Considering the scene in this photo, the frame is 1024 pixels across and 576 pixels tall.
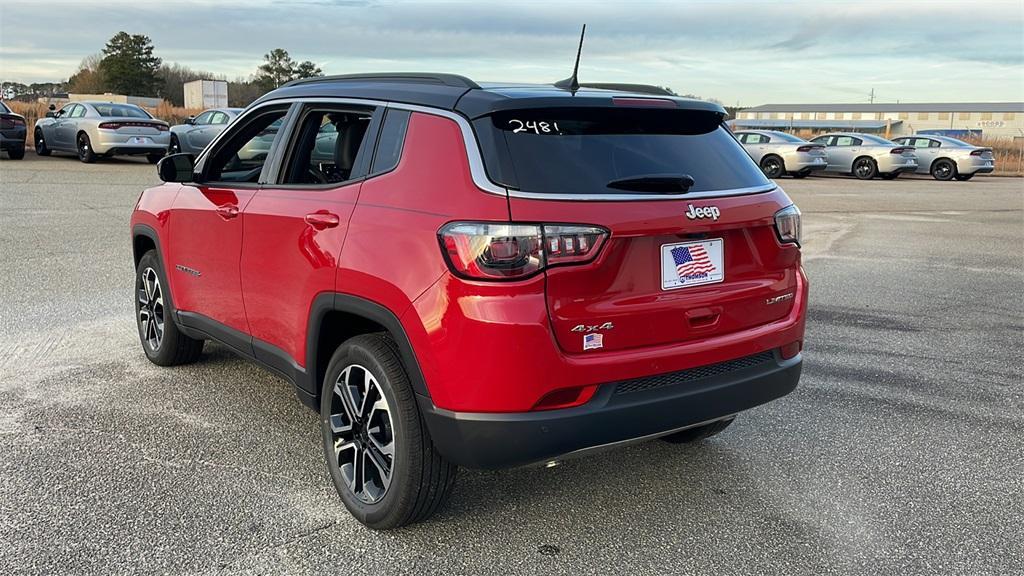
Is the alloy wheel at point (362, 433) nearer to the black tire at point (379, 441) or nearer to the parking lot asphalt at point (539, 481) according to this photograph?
the black tire at point (379, 441)

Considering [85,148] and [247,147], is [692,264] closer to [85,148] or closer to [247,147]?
[247,147]

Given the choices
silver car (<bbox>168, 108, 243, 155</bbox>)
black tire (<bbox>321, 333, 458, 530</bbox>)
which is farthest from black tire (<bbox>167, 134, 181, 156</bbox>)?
black tire (<bbox>321, 333, 458, 530</bbox>)

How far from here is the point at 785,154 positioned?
26672mm

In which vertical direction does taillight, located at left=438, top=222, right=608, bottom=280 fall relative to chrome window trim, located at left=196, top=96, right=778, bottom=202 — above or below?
below

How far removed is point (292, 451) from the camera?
13.4 ft

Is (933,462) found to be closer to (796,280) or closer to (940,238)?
(796,280)

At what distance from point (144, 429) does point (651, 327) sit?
8.89 ft

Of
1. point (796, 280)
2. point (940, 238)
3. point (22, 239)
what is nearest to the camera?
point (796, 280)

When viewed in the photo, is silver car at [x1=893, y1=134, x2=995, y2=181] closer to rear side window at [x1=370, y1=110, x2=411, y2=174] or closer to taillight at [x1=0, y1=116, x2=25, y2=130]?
taillight at [x1=0, y1=116, x2=25, y2=130]

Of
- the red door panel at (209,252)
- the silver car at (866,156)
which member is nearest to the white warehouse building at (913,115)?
the silver car at (866,156)

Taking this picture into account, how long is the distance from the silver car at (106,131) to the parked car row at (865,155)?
17.2 m

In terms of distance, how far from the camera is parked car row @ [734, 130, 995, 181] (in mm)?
26719

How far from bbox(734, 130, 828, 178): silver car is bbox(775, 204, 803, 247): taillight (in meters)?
23.5

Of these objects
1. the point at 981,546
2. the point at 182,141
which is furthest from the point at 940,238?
the point at 182,141
